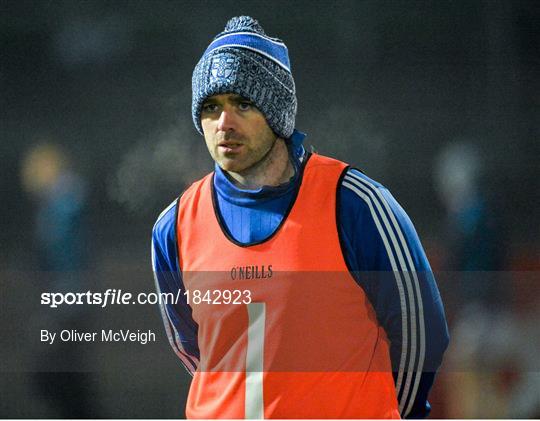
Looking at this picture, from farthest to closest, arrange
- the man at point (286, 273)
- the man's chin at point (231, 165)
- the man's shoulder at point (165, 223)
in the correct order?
the man's shoulder at point (165, 223), the man's chin at point (231, 165), the man at point (286, 273)

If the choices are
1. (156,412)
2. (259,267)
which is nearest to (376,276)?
(259,267)

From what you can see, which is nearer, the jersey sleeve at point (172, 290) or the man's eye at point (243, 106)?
the man's eye at point (243, 106)

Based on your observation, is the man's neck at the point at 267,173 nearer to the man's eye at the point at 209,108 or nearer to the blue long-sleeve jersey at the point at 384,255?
the blue long-sleeve jersey at the point at 384,255

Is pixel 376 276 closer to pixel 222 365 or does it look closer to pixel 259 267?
pixel 259 267

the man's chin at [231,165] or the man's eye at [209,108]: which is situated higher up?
the man's eye at [209,108]

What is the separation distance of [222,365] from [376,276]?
1.47ft

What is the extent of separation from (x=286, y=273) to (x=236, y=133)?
38 cm

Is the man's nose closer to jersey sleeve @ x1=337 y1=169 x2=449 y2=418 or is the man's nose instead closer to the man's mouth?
the man's mouth

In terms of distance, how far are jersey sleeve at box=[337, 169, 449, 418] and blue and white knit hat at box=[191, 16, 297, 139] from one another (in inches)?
10.0

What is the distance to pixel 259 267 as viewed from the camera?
7.80 feet

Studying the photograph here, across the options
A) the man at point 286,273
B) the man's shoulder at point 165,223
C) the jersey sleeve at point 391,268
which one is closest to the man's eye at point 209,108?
the man at point 286,273

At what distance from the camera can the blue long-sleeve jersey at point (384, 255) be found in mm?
2377

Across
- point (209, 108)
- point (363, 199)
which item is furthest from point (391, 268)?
point (209, 108)

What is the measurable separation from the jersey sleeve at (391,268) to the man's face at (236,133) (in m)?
0.24
